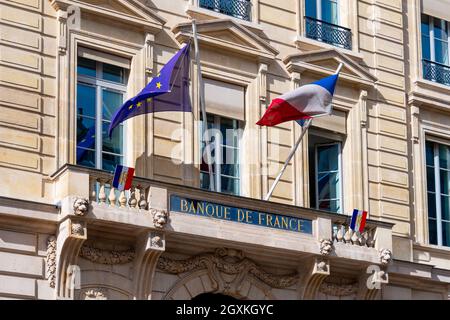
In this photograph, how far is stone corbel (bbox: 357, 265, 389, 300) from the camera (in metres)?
24.0

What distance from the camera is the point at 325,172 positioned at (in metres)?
25.5

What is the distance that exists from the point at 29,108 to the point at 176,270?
11.7 feet

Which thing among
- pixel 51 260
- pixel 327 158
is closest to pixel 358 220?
pixel 327 158

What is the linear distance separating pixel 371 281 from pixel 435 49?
626 centimetres

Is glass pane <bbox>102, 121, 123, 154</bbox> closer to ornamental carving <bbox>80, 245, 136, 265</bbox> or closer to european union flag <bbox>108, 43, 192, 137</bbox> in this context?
european union flag <bbox>108, 43, 192, 137</bbox>

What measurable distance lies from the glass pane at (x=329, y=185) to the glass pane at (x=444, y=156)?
281 centimetres

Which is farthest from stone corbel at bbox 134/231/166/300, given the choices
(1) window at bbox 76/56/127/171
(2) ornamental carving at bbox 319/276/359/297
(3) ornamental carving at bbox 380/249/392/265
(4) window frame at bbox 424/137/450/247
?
(4) window frame at bbox 424/137/450/247

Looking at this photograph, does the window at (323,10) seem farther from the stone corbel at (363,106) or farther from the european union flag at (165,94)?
the european union flag at (165,94)

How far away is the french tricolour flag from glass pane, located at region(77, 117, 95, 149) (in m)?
2.93

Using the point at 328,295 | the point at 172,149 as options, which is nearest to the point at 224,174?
the point at 172,149

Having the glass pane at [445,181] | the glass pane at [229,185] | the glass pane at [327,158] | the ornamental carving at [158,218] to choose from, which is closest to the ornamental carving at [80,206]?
the ornamental carving at [158,218]

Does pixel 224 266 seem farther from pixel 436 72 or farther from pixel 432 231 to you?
pixel 436 72

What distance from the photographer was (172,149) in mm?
23156
